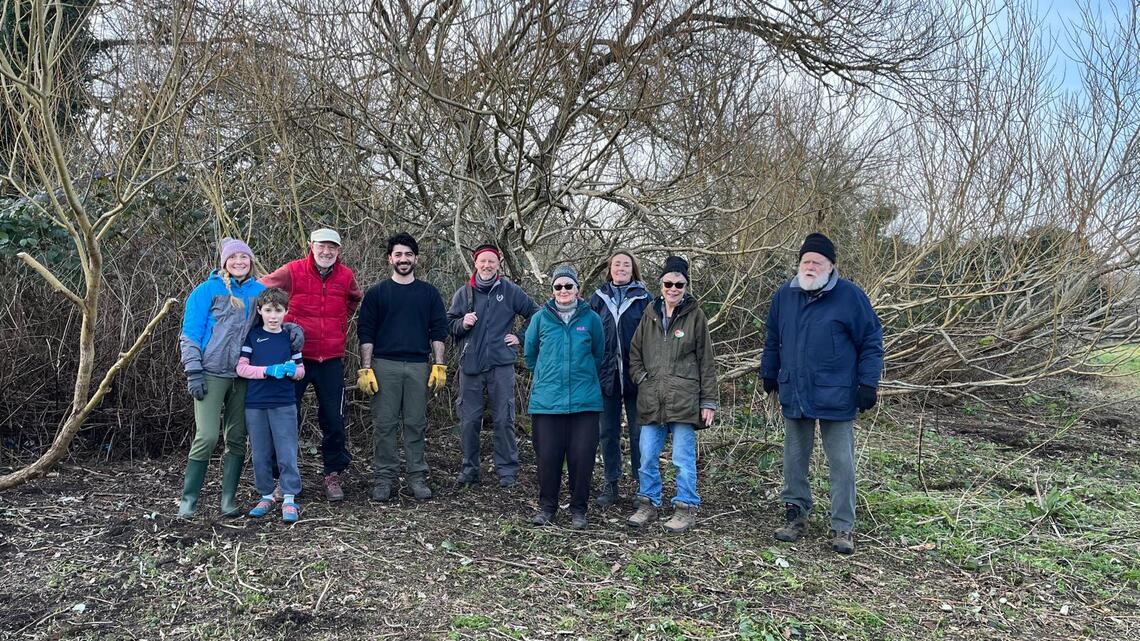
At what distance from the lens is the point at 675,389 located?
4547 mm

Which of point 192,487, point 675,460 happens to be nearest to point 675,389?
point 675,460

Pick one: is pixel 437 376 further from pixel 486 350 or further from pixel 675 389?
pixel 675 389

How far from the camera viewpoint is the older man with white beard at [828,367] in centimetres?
424

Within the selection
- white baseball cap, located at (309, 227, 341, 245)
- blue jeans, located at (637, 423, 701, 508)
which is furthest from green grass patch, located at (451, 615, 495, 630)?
white baseball cap, located at (309, 227, 341, 245)

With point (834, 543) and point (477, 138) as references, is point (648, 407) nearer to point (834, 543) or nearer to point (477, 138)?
point (834, 543)

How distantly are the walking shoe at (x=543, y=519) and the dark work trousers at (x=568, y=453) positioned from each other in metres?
0.02

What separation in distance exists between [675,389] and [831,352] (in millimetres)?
857

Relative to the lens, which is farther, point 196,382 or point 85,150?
point 85,150

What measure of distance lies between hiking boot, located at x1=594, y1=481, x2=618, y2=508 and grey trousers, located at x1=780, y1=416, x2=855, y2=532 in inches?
41.5

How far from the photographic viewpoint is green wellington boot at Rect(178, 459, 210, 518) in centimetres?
438

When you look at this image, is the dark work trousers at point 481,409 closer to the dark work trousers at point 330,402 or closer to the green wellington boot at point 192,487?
the dark work trousers at point 330,402

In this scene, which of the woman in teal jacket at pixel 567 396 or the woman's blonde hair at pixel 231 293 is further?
the woman in teal jacket at pixel 567 396

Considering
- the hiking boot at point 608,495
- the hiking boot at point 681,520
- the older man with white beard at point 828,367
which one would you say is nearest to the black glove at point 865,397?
the older man with white beard at point 828,367

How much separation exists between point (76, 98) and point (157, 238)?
1.24 metres
